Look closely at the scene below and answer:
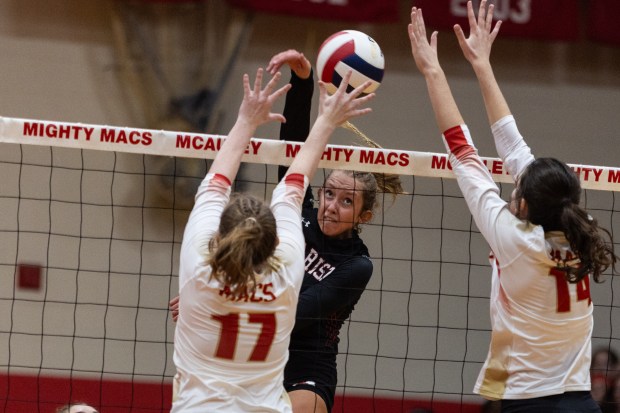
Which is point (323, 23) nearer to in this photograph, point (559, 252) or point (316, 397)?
point (316, 397)

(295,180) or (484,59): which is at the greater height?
(484,59)

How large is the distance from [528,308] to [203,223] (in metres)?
1.19

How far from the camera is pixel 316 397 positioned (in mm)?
4473

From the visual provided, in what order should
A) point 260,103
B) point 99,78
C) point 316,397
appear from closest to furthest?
point 260,103 < point 316,397 < point 99,78

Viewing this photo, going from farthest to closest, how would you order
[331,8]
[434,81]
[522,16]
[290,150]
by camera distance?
[522,16]
[331,8]
[290,150]
[434,81]

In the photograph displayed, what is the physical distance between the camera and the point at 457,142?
371 centimetres

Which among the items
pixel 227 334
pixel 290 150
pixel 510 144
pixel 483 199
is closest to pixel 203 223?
pixel 227 334

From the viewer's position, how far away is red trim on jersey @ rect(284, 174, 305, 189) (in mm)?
3576

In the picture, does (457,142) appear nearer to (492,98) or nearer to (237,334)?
(492,98)

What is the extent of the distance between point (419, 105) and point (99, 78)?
112 inches

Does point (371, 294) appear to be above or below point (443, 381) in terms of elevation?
above

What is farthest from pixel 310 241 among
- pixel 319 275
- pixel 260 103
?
pixel 260 103

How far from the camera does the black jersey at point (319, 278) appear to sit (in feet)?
14.8

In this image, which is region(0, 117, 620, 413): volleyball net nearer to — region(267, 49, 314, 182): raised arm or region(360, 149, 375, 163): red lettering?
region(267, 49, 314, 182): raised arm
